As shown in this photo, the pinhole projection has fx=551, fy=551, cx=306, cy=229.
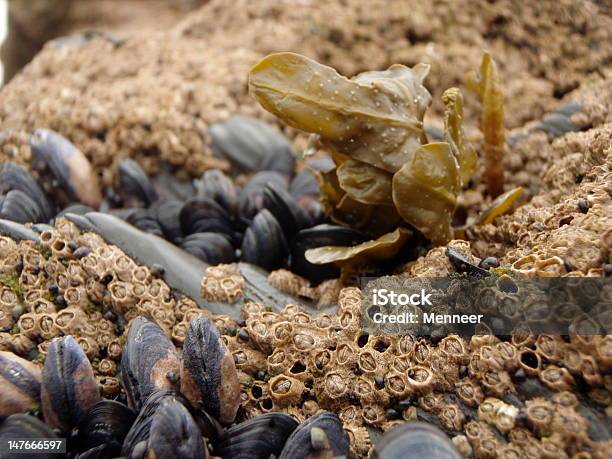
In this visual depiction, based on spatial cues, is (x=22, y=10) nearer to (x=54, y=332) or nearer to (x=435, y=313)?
(x=54, y=332)

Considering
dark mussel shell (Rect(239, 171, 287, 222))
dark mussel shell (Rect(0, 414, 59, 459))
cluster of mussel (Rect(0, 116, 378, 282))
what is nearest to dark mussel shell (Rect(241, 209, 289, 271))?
cluster of mussel (Rect(0, 116, 378, 282))

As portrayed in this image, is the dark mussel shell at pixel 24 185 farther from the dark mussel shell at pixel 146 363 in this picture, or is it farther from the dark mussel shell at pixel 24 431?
the dark mussel shell at pixel 24 431

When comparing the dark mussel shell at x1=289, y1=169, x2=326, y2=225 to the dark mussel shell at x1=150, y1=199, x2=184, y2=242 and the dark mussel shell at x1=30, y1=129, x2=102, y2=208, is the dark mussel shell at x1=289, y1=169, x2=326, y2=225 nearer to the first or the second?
the dark mussel shell at x1=150, y1=199, x2=184, y2=242

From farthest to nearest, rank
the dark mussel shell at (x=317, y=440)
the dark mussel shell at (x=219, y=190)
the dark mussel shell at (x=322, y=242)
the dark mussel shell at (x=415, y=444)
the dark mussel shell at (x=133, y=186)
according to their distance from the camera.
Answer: the dark mussel shell at (x=133, y=186) → the dark mussel shell at (x=219, y=190) → the dark mussel shell at (x=322, y=242) → the dark mussel shell at (x=317, y=440) → the dark mussel shell at (x=415, y=444)

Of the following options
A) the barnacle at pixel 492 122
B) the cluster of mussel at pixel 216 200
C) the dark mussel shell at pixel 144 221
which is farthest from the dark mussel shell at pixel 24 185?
the barnacle at pixel 492 122

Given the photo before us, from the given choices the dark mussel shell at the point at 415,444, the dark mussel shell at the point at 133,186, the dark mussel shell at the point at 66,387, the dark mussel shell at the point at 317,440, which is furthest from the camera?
the dark mussel shell at the point at 133,186

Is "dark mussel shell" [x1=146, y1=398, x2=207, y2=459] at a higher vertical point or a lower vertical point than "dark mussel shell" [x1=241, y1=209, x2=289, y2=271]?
higher
